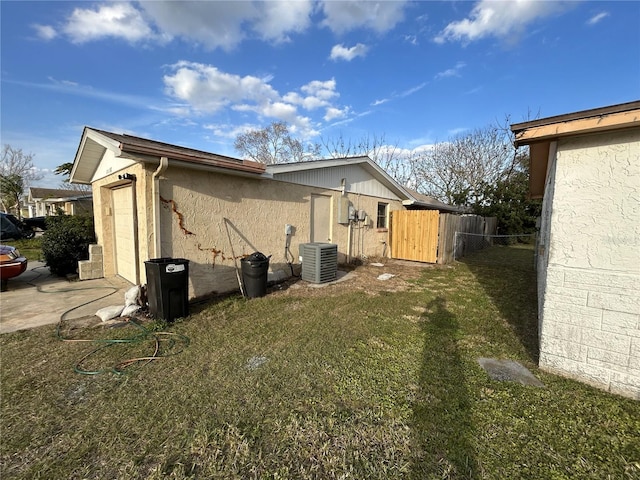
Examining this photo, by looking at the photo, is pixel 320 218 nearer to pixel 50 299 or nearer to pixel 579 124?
pixel 579 124

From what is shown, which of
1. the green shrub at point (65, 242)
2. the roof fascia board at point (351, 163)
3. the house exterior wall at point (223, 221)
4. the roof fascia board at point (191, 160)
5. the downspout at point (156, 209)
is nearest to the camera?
the roof fascia board at point (191, 160)

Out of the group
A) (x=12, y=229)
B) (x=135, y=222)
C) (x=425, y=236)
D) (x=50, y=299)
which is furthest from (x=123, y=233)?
(x=12, y=229)

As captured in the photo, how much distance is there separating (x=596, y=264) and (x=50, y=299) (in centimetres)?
869

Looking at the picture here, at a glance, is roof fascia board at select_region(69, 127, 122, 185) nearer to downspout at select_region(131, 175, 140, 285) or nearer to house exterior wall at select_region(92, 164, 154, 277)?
house exterior wall at select_region(92, 164, 154, 277)

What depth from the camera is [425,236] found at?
406 inches

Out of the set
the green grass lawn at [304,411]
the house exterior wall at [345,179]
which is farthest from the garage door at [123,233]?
the house exterior wall at [345,179]

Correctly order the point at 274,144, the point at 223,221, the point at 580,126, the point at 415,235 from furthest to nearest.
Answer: the point at 274,144 < the point at 415,235 < the point at 223,221 < the point at 580,126

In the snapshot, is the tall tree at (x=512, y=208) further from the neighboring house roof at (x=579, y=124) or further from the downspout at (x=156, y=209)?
the downspout at (x=156, y=209)

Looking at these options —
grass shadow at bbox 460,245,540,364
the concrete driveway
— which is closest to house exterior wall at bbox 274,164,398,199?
grass shadow at bbox 460,245,540,364

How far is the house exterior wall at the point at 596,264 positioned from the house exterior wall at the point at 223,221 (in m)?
5.41

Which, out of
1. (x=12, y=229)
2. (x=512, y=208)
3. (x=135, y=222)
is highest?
Result: (x=512, y=208)

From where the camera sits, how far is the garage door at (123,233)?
20.6ft

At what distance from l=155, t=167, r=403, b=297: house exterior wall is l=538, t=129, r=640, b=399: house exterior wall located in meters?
5.41

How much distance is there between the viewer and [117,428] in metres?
2.16
